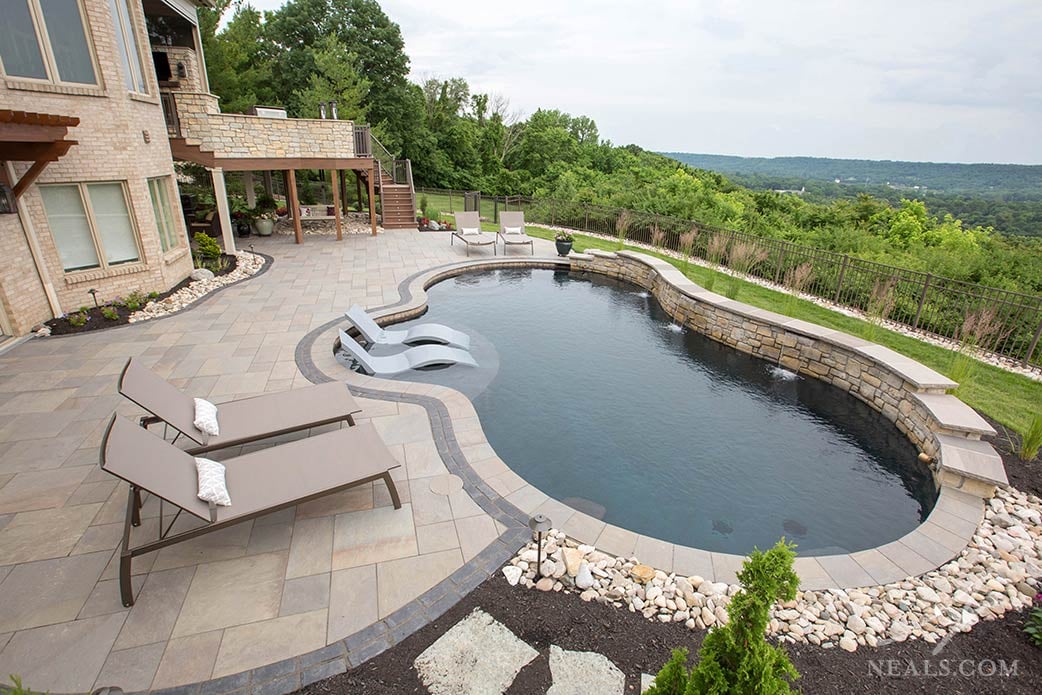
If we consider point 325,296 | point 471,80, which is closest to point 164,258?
point 325,296

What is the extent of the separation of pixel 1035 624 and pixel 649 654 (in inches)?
110

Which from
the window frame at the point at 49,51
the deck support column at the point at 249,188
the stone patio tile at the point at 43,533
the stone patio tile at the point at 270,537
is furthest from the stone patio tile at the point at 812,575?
the deck support column at the point at 249,188

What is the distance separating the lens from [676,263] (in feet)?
44.3

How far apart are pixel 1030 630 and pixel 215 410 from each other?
7038 millimetres

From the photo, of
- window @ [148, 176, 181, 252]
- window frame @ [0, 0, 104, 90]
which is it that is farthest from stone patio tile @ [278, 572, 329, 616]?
window @ [148, 176, 181, 252]

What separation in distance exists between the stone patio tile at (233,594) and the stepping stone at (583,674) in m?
1.94

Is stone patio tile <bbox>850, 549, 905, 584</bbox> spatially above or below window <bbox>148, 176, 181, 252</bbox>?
below

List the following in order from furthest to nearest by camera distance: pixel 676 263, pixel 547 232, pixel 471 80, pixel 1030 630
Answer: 1. pixel 471 80
2. pixel 547 232
3. pixel 676 263
4. pixel 1030 630

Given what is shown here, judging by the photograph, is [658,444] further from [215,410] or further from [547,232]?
[547,232]

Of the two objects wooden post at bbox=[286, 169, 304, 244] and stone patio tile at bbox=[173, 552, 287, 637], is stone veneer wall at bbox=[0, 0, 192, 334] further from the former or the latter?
stone patio tile at bbox=[173, 552, 287, 637]

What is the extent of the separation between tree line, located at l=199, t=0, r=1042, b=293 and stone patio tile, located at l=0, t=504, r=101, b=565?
14208 millimetres

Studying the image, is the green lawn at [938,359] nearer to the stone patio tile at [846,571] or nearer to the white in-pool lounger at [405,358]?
the stone patio tile at [846,571]

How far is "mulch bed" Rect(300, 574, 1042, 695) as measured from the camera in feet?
9.83

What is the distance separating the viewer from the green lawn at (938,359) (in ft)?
21.1
